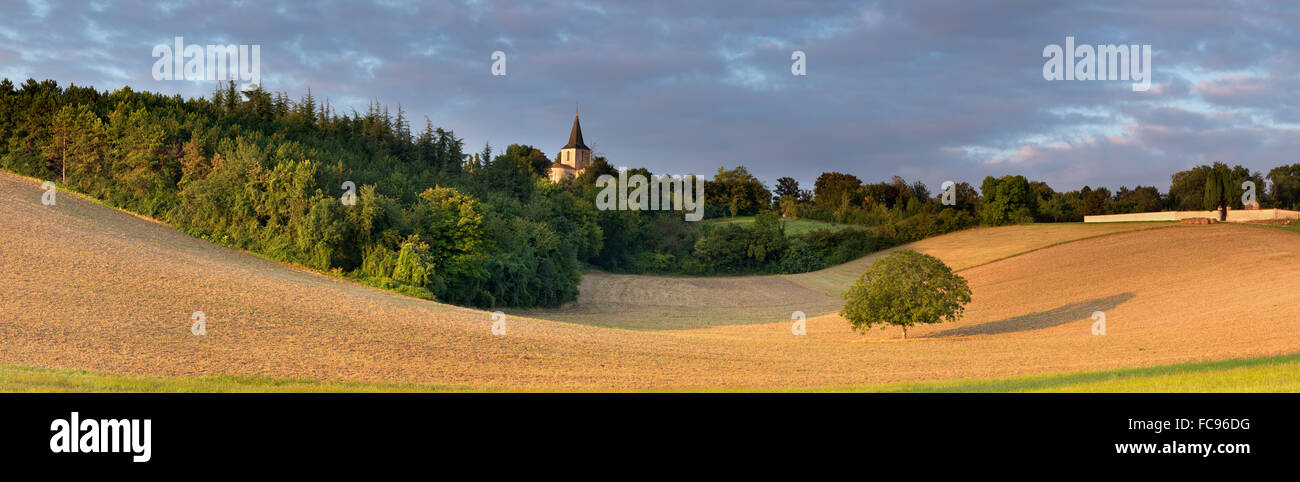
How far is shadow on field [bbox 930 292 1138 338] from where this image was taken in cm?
3212

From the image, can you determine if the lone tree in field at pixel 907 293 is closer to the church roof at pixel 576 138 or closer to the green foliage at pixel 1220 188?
the green foliage at pixel 1220 188

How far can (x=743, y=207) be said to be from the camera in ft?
364

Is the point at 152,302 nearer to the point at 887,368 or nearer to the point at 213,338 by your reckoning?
the point at 213,338

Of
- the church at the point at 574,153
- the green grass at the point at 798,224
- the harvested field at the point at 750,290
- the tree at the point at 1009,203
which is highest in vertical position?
the church at the point at 574,153

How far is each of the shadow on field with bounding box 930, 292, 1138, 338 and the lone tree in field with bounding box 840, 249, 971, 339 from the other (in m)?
3.86

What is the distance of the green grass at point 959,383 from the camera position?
39.5 feet

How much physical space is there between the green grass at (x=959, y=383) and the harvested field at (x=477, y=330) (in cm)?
140

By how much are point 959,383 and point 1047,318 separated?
2105 centimetres

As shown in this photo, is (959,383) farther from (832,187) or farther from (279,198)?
(832,187)

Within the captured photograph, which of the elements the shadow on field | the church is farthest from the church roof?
the shadow on field

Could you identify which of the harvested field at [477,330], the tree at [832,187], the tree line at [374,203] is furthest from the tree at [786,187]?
the harvested field at [477,330]

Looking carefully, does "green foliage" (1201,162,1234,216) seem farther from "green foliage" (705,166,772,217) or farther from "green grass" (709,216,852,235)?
"green foliage" (705,166,772,217)
